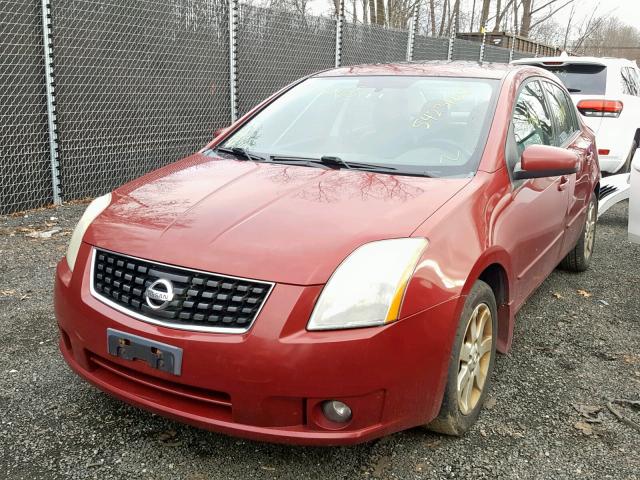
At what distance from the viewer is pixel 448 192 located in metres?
2.56

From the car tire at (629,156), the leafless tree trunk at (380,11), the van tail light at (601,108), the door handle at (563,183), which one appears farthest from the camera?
the leafless tree trunk at (380,11)

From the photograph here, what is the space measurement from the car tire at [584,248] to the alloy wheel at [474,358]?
2384 millimetres

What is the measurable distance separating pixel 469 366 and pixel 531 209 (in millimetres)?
1030

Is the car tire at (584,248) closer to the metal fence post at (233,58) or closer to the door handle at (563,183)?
the door handle at (563,183)

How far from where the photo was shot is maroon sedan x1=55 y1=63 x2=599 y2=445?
2023 mm

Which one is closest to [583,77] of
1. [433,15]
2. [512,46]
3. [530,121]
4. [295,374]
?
[530,121]

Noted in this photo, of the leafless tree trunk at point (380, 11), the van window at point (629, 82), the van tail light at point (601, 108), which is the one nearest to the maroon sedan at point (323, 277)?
the van tail light at point (601, 108)

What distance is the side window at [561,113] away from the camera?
161 inches

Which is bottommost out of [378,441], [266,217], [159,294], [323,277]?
[378,441]

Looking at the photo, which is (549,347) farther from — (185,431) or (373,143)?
(185,431)

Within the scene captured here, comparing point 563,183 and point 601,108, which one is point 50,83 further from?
point 601,108

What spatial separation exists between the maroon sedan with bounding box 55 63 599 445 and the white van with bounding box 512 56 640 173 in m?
5.38

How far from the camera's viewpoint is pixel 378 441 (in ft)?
8.17

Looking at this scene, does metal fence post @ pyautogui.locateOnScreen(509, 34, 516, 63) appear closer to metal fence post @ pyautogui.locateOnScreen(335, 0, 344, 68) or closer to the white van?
metal fence post @ pyautogui.locateOnScreen(335, 0, 344, 68)
